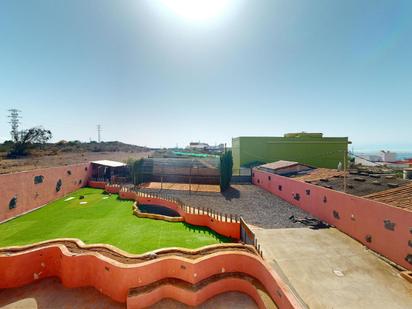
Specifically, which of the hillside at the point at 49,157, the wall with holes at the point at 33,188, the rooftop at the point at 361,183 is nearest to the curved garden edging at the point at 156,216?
the wall with holes at the point at 33,188

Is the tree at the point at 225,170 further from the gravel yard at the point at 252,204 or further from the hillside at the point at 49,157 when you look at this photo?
the hillside at the point at 49,157

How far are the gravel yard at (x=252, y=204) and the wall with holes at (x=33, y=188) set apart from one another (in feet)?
36.5

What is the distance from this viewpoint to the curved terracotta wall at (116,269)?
8.86 meters

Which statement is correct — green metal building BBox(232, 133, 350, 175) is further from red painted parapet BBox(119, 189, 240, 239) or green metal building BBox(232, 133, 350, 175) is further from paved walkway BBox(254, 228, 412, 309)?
paved walkway BBox(254, 228, 412, 309)

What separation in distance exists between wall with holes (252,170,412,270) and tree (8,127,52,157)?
133ft

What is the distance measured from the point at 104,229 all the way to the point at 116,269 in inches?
230

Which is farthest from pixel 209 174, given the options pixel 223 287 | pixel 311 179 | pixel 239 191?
pixel 223 287

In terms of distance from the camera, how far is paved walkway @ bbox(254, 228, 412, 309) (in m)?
7.42

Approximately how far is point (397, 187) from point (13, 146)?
163ft

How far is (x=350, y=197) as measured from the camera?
39.8ft

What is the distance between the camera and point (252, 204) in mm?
18266

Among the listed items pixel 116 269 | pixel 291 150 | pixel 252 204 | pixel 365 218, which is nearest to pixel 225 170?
pixel 252 204

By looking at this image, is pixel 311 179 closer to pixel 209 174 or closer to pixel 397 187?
pixel 397 187

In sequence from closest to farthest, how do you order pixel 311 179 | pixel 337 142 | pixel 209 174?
pixel 311 179 → pixel 209 174 → pixel 337 142
